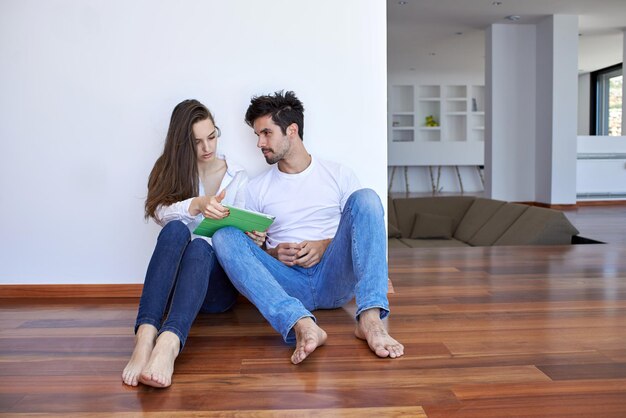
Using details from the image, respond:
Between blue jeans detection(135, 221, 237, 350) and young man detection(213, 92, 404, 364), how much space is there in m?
0.09

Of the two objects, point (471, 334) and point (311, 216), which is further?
point (311, 216)

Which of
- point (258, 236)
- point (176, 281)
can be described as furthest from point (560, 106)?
point (176, 281)

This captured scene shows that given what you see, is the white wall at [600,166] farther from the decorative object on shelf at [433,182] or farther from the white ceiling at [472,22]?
the decorative object on shelf at [433,182]

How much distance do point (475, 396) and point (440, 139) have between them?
12.0 meters

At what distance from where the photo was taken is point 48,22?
2.55 meters

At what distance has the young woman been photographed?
164 centimetres

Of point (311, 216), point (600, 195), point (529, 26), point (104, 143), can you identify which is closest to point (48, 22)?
point (104, 143)

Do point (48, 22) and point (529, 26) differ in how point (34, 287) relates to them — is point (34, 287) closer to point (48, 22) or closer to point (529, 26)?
point (48, 22)

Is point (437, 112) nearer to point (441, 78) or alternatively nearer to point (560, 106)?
point (441, 78)

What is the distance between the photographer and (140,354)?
1.63 metres

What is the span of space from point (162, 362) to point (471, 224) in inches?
185

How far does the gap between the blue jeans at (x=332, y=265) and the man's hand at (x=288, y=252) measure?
0.03 m

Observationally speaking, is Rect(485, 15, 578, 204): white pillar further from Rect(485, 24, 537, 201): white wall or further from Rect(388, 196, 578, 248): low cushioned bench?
Rect(388, 196, 578, 248): low cushioned bench

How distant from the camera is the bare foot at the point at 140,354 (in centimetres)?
156
